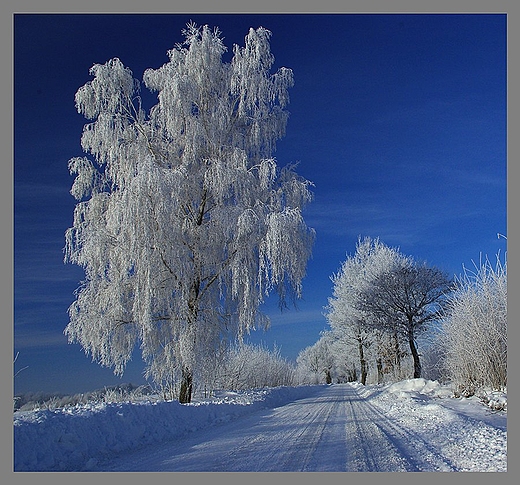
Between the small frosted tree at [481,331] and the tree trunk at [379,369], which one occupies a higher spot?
the small frosted tree at [481,331]

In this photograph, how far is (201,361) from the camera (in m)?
11.1

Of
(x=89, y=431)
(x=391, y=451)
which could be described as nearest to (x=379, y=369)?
(x=391, y=451)

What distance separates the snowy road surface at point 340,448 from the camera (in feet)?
16.7

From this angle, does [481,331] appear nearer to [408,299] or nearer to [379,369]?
[408,299]

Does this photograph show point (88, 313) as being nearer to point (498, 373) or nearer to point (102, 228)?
point (102, 228)

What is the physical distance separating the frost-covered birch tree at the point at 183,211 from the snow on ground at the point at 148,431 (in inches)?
103

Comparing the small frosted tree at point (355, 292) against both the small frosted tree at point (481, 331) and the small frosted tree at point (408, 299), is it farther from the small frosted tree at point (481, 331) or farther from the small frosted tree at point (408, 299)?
the small frosted tree at point (481, 331)

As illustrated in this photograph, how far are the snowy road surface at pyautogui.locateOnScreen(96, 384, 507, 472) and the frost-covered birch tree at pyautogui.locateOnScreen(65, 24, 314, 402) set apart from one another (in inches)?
140

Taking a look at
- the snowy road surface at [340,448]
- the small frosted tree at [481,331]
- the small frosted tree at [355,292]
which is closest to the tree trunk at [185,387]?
the snowy road surface at [340,448]

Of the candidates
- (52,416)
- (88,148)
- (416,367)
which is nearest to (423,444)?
(52,416)

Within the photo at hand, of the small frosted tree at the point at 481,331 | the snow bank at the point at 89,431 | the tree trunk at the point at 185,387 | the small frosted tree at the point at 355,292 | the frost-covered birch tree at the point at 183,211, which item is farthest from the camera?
the small frosted tree at the point at 355,292

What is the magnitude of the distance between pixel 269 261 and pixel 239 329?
195 cm

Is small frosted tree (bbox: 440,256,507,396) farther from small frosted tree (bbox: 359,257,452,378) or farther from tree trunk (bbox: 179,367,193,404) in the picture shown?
small frosted tree (bbox: 359,257,452,378)

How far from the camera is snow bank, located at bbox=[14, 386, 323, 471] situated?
5.45 metres
